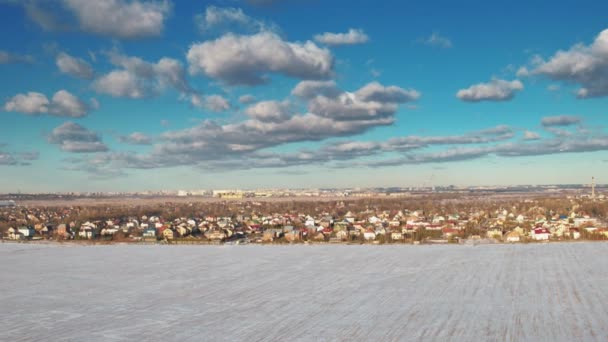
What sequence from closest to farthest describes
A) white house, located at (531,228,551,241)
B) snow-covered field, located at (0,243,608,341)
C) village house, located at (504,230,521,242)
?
snow-covered field, located at (0,243,608,341), white house, located at (531,228,551,241), village house, located at (504,230,521,242)

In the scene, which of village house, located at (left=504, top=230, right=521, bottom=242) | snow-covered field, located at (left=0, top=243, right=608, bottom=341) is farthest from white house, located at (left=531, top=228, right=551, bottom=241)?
snow-covered field, located at (left=0, top=243, right=608, bottom=341)

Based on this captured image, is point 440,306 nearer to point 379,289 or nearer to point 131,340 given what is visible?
point 379,289

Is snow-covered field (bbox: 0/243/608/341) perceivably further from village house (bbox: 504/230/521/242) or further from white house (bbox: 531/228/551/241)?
village house (bbox: 504/230/521/242)

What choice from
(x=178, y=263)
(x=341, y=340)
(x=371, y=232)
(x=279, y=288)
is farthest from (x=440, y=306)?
(x=371, y=232)

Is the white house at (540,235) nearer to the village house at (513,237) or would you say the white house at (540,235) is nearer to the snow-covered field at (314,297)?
the village house at (513,237)

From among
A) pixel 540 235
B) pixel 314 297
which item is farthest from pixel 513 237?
pixel 314 297

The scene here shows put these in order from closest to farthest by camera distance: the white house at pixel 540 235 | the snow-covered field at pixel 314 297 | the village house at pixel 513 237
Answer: the snow-covered field at pixel 314 297
the white house at pixel 540 235
the village house at pixel 513 237

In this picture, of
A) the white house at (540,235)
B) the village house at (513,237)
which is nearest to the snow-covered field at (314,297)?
the white house at (540,235)

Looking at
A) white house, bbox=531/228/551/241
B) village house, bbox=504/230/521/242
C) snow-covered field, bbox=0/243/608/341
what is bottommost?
village house, bbox=504/230/521/242

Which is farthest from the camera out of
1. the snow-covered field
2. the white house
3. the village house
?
the village house

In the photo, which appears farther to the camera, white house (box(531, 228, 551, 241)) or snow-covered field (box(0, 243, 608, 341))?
white house (box(531, 228, 551, 241))
